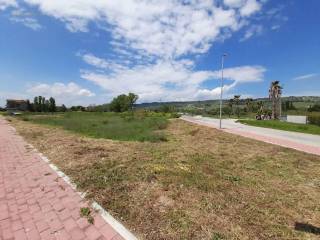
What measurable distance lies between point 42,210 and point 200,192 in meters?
3.12

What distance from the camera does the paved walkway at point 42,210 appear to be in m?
3.35

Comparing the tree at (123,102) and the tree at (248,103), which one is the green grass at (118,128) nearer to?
the tree at (248,103)

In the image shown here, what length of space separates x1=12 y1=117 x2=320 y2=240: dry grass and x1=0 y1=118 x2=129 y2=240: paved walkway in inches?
15.9

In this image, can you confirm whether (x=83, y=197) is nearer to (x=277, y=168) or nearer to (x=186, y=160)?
(x=186, y=160)

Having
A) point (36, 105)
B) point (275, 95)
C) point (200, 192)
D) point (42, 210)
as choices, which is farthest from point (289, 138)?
point (36, 105)

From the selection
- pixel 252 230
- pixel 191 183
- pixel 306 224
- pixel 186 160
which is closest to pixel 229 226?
pixel 252 230

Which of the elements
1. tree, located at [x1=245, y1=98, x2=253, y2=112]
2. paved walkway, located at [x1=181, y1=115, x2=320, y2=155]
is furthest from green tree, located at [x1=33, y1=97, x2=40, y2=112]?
paved walkway, located at [x1=181, y1=115, x2=320, y2=155]

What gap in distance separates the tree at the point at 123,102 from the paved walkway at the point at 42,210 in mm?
79543

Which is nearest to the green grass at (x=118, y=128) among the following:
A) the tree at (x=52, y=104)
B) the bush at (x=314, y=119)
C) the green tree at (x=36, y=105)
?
the bush at (x=314, y=119)

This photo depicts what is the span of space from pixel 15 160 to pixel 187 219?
6946 millimetres

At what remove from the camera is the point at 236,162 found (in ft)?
26.1

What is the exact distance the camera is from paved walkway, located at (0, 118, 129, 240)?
335cm

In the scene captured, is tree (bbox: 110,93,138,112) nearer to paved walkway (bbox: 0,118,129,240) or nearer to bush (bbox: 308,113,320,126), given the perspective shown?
bush (bbox: 308,113,320,126)

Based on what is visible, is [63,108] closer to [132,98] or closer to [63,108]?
[63,108]
